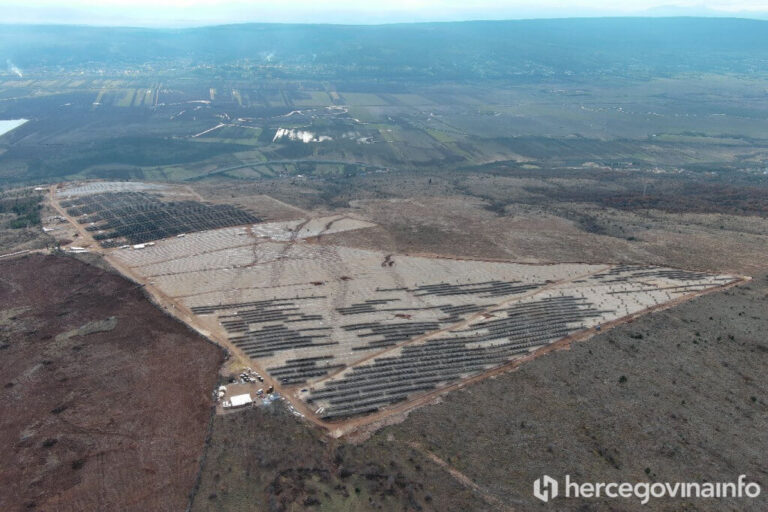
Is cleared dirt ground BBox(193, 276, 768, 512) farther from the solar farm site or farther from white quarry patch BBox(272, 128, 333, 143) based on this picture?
white quarry patch BBox(272, 128, 333, 143)

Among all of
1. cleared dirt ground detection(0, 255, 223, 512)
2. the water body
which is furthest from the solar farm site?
the water body

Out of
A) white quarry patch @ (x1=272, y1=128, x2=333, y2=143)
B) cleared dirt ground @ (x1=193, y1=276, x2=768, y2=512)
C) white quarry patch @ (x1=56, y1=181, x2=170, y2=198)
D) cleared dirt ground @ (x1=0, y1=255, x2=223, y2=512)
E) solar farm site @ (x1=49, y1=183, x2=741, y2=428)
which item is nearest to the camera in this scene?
cleared dirt ground @ (x1=193, y1=276, x2=768, y2=512)

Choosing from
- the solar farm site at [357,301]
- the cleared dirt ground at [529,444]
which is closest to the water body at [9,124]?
the solar farm site at [357,301]

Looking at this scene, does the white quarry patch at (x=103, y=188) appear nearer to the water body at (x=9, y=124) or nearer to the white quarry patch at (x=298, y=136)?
the white quarry patch at (x=298, y=136)

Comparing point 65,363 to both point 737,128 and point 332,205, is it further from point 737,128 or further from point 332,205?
point 737,128

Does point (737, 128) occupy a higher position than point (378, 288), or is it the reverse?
point (737, 128)

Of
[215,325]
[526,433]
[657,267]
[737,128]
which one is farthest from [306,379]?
[737,128]
